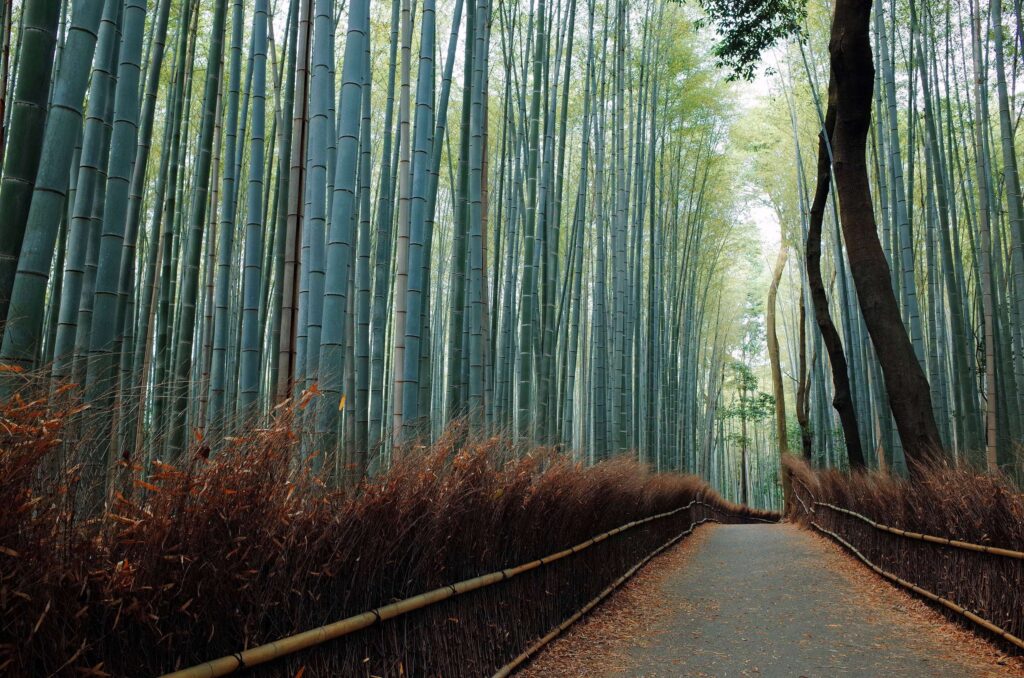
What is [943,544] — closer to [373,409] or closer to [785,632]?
[785,632]

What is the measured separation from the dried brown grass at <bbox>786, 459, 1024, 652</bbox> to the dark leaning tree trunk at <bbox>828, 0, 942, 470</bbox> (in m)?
0.44

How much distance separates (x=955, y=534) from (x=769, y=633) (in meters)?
1.00

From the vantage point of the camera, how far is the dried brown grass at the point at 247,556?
1.06m

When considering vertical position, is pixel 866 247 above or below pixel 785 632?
above

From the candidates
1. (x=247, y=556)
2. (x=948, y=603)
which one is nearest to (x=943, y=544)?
(x=948, y=603)

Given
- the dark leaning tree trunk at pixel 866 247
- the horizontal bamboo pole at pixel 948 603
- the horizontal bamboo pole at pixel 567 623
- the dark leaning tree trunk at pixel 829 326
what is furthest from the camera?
the dark leaning tree trunk at pixel 829 326

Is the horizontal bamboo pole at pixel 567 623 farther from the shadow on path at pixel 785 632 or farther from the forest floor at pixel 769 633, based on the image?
the shadow on path at pixel 785 632

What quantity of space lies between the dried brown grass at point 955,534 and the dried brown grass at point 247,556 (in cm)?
189

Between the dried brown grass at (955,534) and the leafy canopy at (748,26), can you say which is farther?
the leafy canopy at (748,26)

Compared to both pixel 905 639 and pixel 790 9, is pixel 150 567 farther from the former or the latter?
pixel 790 9

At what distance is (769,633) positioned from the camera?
357 centimetres

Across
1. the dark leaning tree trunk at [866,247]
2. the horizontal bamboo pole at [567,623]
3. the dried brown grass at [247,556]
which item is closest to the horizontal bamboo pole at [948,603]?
the dark leaning tree trunk at [866,247]

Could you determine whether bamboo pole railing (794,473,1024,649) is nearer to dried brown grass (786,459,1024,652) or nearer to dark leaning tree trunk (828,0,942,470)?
dried brown grass (786,459,1024,652)

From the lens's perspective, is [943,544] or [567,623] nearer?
[567,623]
